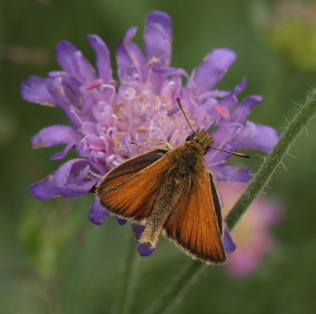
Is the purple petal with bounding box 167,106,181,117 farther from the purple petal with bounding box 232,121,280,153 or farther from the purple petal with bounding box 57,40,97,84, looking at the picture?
the purple petal with bounding box 57,40,97,84

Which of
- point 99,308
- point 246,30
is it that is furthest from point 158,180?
point 246,30

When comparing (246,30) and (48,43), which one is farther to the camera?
(246,30)

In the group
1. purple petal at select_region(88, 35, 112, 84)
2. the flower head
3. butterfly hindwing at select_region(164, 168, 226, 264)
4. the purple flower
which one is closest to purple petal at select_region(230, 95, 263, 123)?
the purple flower

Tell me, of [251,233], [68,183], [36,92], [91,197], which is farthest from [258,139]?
[251,233]

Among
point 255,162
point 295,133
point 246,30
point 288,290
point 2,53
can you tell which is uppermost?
point 295,133

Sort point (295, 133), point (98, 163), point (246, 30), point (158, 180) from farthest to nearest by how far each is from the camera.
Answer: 1. point (246, 30)
2. point (98, 163)
3. point (158, 180)
4. point (295, 133)

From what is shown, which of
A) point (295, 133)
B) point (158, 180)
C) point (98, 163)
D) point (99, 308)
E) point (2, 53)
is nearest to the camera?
point (295, 133)

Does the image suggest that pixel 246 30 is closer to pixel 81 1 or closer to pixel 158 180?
pixel 81 1
